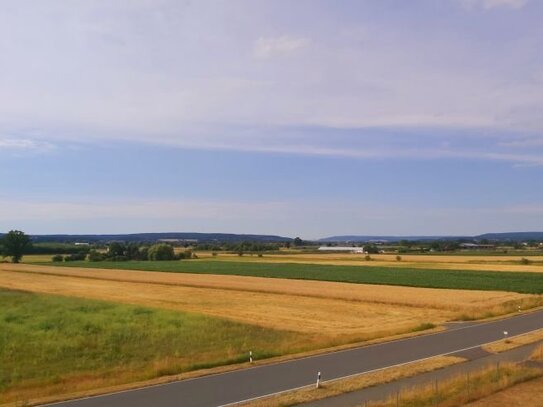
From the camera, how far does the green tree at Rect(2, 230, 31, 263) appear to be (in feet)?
488

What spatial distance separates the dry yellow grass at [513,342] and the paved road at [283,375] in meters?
0.78

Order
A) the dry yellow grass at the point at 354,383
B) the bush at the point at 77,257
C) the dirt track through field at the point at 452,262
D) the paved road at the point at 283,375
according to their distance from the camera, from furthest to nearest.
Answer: the bush at the point at 77,257 < the dirt track through field at the point at 452,262 < the paved road at the point at 283,375 < the dry yellow grass at the point at 354,383

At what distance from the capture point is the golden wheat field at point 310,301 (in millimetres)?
37562

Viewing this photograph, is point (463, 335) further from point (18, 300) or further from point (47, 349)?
point (18, 300)

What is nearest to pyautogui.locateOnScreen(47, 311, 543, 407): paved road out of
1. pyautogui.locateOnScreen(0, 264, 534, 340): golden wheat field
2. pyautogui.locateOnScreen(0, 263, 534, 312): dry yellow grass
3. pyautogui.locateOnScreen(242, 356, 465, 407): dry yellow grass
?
pyautogui.locateOnScreen(242, 356, 465, 407): dry yellow grass

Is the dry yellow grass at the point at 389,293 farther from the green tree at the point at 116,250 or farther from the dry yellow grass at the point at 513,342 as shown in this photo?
the green tree at the point at 116,250

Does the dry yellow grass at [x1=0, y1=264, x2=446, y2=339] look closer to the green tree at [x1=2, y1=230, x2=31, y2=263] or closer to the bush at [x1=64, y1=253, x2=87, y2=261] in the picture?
the green tree at [x1=2, y1=230, x2=31, y2=263]

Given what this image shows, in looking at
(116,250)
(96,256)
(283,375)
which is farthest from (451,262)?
(283,375)

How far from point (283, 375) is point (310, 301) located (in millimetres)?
32270

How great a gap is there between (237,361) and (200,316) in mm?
15777

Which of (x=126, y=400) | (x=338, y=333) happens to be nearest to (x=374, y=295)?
(x=338, y=333)

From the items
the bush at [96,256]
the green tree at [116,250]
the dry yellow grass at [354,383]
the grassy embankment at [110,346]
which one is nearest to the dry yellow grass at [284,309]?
the grassy embankment at [110,346]

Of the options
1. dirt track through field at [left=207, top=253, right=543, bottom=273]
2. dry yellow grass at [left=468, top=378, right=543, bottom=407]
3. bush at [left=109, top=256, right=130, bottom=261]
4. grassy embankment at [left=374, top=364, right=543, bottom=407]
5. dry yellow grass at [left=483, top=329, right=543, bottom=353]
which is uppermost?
bush at [left=109, top=256, right=130, bottom=261]

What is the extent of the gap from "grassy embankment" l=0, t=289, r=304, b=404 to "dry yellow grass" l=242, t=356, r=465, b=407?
17.9 feet
